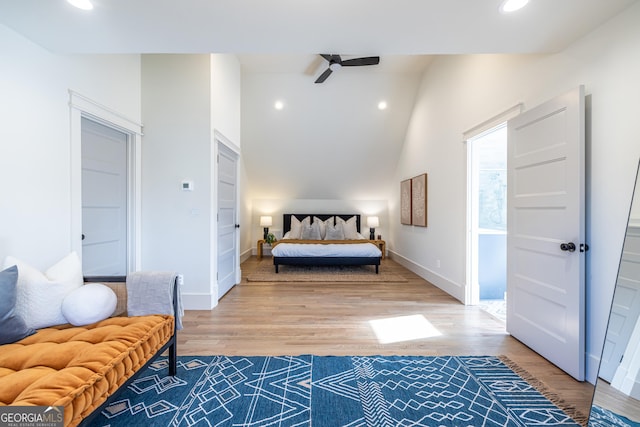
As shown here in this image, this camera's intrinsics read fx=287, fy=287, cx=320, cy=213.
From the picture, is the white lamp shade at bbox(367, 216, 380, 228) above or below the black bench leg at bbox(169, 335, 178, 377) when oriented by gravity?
above

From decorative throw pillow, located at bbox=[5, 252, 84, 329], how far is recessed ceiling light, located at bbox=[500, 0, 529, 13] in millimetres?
3198

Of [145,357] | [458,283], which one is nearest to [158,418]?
[145,357]

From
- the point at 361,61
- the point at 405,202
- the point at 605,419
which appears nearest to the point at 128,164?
the point at 361,61

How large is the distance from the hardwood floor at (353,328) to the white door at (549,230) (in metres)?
0.22

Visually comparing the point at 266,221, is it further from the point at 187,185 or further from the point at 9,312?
the point at 9,312

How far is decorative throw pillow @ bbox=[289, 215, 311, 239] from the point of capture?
664 cm

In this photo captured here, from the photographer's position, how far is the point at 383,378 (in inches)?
77.6

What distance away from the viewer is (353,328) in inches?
110

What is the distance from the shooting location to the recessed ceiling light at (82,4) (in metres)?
1.67

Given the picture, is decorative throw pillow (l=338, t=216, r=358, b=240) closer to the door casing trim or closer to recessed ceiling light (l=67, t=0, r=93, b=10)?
the door casing trim

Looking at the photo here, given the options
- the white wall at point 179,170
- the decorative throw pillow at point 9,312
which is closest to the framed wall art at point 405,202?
the white wall at point 179,170

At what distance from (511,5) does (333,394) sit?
8.49 ft

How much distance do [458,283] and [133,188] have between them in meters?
4.01

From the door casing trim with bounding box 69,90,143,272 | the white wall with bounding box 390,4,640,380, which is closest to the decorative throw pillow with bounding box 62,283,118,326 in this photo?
the door casing trim with bounding box 69,90,143,272
